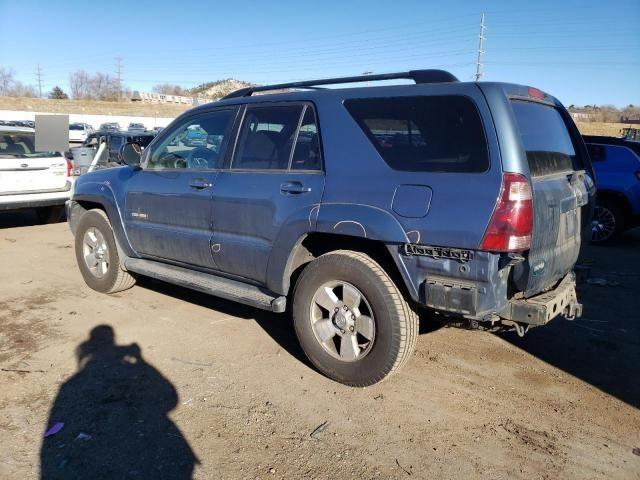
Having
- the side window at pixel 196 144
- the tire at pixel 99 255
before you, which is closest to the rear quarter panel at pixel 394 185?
the side window at pixel 196 144

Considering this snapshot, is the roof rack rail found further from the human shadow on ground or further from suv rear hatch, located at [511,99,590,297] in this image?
the human shadow on ground

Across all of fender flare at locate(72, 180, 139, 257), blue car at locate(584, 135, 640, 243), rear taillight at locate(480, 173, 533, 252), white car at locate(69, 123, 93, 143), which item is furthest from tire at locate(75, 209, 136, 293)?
white car at locate(69, 123, 93, 143)

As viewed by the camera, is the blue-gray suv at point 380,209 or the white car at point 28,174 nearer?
the blue-gray suv at point 380,209

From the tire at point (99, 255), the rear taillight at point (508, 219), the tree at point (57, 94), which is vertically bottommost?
the tire at point (99, 255)

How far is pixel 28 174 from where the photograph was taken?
27.4ft

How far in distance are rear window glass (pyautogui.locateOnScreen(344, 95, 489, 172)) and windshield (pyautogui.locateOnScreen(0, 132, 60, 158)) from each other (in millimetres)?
7047

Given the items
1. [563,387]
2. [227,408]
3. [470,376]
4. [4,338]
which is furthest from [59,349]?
[563,387]

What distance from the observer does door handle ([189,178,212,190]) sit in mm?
4273

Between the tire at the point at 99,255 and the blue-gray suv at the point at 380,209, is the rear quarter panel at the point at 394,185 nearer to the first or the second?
the blue-gray suv at the point at 380,209

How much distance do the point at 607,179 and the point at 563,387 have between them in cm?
621

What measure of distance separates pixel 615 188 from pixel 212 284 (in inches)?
286

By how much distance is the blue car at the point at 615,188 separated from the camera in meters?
8.51

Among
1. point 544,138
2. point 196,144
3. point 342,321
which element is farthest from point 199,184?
point 544,138

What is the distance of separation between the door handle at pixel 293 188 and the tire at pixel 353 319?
1.60ft
